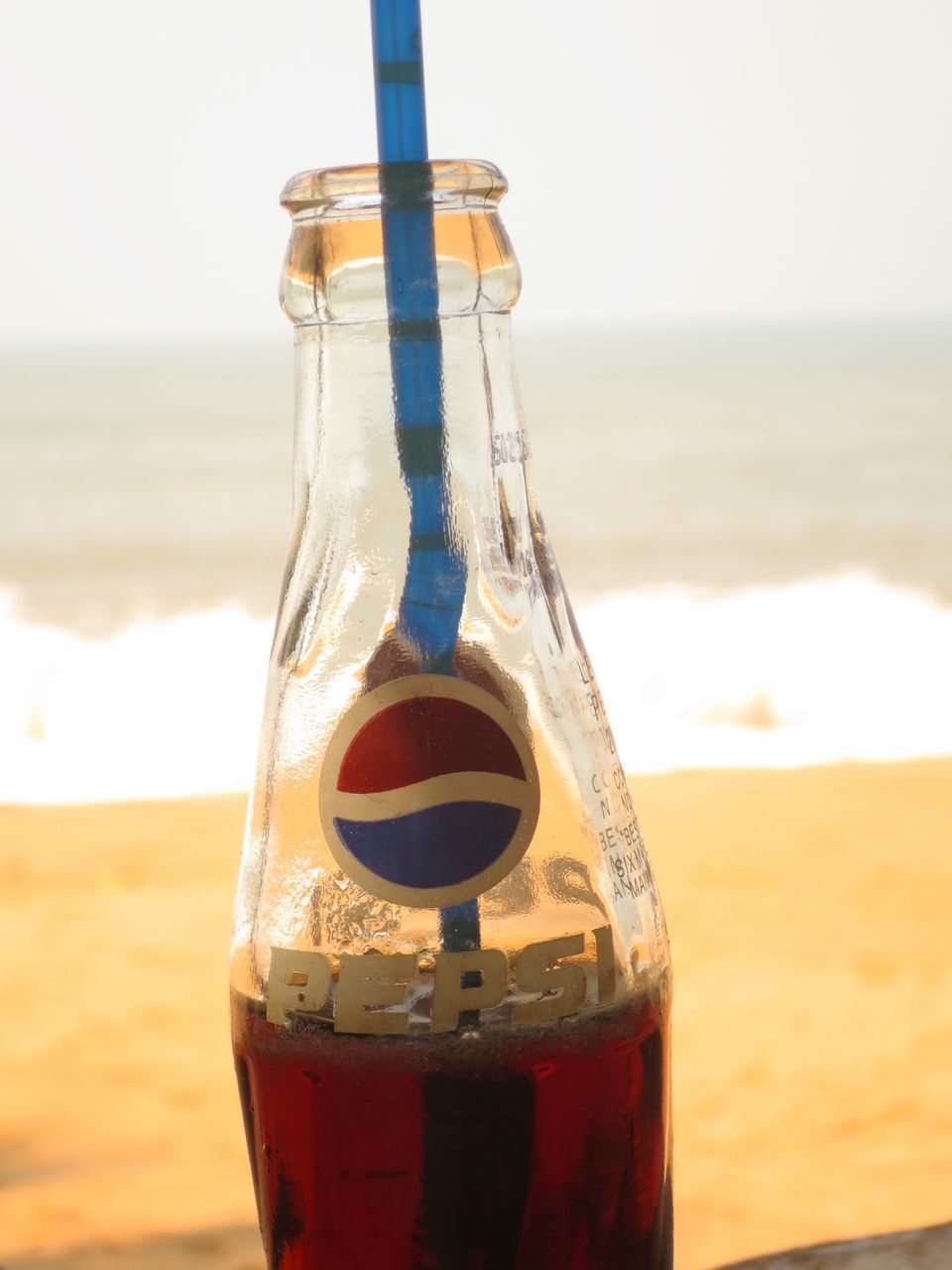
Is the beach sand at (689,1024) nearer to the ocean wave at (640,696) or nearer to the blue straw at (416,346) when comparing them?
the ocean wave at (640,696)

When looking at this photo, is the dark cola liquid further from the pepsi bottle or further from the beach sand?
the beach sand

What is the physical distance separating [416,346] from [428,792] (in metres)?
0.22

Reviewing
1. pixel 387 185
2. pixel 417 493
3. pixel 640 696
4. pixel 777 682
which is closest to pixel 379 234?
pixel 387 185

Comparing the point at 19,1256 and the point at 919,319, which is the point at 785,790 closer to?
the point at 19,1256

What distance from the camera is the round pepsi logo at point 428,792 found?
78cm

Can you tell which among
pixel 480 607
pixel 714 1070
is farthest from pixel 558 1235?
pixel 714 1070

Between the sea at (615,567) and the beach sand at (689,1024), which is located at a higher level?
the beach sand at (689,1024)

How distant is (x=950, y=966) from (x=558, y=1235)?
Answer: 14.4 feet

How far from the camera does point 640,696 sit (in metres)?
9.83

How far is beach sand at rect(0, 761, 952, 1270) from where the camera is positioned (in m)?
3.38

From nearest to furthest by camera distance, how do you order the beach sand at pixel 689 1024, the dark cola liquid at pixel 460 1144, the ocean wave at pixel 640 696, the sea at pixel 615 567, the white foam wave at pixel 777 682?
the dark cola liquid at pixel 460 1144 → the beach sand at pixel 689 1024 → the ocean wave at pixel 640 696 → the white foam wave at pixel 777 682 → the sea at pixel 615 567

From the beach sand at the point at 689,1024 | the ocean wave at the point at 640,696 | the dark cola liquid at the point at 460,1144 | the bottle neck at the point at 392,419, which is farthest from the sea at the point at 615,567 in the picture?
the beach sand at the point at 689,1024

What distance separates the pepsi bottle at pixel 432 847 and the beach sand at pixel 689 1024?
2463mm

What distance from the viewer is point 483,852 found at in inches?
30.8
